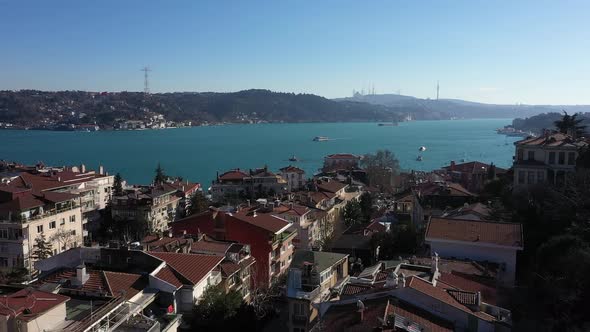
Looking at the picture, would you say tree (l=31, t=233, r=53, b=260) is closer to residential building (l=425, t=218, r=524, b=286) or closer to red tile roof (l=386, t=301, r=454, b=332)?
residential building (l=425, t=218, r=524, b=286)

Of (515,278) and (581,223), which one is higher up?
(581,223)

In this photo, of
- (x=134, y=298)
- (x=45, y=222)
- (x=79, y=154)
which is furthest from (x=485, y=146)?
(x=134, y=298)

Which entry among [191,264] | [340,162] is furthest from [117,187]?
[340,162]

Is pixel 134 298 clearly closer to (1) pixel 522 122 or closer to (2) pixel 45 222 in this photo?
(2) pixel 45 222

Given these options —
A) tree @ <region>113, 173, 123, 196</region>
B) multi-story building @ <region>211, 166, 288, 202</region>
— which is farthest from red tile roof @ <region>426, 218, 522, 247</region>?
multi-story building @ <region>211, 166, 288, 202</region>

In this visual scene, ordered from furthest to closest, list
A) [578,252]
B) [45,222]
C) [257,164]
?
1. [257,164]
2. [45,222]
3. [578,252]

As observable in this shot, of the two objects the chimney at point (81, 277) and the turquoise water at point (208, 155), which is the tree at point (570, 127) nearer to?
the chimney at point (81, 277)
